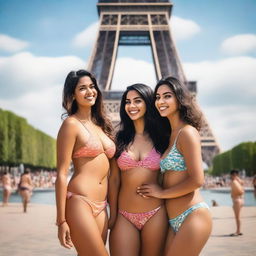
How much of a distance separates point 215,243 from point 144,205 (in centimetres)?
446

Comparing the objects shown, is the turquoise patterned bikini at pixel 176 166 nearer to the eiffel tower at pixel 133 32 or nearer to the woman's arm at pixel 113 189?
the woman's arm at pixel 113 189

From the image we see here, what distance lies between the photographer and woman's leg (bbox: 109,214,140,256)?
11.2ft

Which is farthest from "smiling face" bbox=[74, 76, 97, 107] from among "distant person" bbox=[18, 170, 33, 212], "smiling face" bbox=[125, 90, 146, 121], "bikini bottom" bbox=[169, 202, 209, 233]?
"distant person" bbox=[18, 170, 33, 212]

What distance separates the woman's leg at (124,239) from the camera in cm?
342

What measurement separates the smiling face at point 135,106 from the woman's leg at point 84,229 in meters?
0.88

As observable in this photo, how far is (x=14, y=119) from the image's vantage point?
3334 centimetres

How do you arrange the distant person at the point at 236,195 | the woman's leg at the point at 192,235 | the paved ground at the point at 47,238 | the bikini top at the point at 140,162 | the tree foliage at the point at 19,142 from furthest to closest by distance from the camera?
the tree foliage at the point at 19,142, the distant person at the point at 236,195, the paved ground at the point at 47,238, the bikini top at the point at 140,162, the woman's leg at the point at 192,235

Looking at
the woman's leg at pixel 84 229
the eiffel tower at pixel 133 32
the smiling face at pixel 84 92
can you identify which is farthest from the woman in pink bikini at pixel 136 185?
the eiffel tower at pixel 133 32

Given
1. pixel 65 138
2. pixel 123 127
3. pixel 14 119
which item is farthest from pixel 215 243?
pixel 14 119

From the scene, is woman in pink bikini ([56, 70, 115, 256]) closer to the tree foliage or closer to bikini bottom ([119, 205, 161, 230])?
bikini bottom ([119, 205, 161, 230])

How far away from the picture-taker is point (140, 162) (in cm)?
358

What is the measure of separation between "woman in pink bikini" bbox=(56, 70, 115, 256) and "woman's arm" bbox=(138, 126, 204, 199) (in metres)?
0.57

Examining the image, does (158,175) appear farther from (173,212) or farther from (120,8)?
(120,8)

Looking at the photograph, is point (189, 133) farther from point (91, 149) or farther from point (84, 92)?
point (84, 92)
